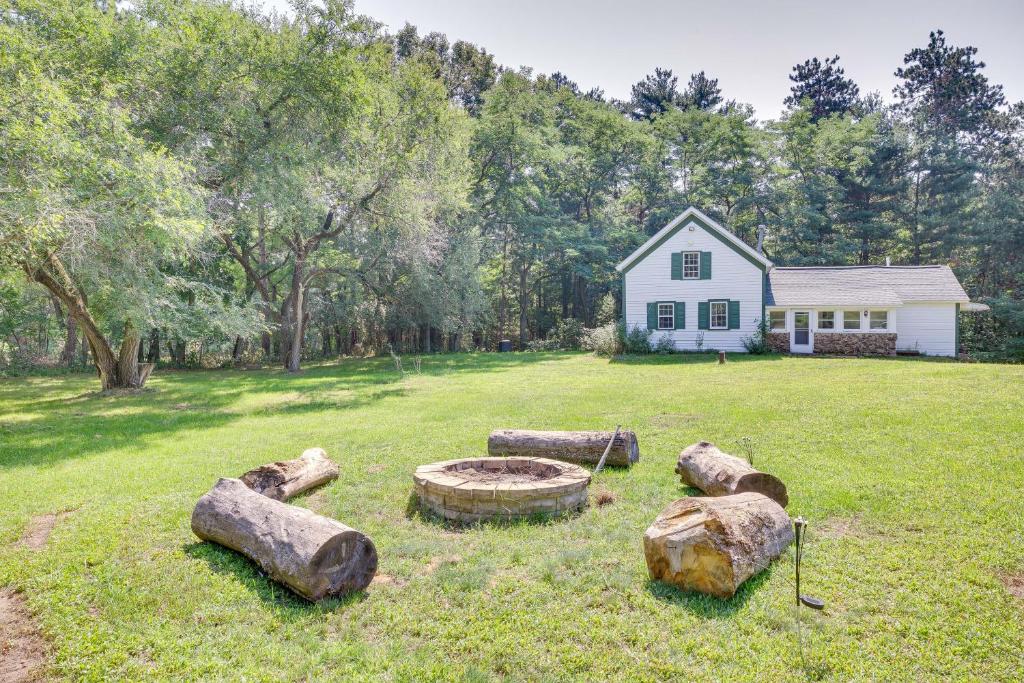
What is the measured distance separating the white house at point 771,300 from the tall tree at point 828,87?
66.3 ft

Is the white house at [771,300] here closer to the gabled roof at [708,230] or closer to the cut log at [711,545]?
the gabled roof at [708,230]

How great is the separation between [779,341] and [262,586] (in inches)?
869

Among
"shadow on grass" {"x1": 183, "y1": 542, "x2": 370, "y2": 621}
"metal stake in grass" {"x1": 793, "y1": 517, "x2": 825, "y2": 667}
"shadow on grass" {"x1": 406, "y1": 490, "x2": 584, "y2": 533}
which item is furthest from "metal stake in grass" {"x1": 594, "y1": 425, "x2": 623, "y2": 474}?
"shadow on grass" {"x1": 183, "y1": 542, "x2": 370, "y2": 621}

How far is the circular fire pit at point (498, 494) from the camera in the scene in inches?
198

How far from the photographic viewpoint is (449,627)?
3.35 metres

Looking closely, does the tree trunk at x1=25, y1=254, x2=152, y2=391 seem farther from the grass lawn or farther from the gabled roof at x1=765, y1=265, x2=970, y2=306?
the gabled roof at x1=765, y1=265, x2=970, y2=306

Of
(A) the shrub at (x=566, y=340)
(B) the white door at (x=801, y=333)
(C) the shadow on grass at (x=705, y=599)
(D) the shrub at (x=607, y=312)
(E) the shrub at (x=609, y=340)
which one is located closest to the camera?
(C) the shadow on grass at (x=705, y=599)

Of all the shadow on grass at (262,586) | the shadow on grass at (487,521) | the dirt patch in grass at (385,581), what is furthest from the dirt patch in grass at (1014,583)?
the shadow on grass at (262,586)

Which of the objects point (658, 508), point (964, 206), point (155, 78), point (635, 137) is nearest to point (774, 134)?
point (635, 137)

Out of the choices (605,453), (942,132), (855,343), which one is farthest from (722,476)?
(942,132)

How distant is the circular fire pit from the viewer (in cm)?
504

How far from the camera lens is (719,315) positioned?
73.0 feet

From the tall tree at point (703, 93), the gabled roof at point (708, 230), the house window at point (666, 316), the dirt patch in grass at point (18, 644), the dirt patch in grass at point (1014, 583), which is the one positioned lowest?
the dirt patch in grass at point (18, 644)

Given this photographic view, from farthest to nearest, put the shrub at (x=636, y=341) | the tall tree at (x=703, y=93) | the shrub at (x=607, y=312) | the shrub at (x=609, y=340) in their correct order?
the tall tree at (x=703, y=93) < the shrub at (x=607, y=312) < the shrub at (x=609, y=340) < the shrub at (x=636, y=341)
